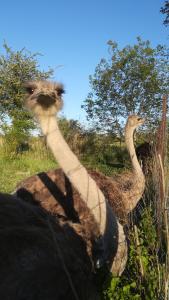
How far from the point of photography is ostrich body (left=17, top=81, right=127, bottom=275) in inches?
134

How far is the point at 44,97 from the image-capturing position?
3699 millimetres

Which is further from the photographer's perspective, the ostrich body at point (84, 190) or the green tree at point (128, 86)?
the green tree at point (128, 86)

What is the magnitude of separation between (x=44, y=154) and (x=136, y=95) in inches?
176

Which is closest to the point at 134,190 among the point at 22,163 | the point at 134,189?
the point at 134,189

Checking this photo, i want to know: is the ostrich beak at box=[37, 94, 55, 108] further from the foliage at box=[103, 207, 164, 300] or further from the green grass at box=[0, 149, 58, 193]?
the green grass at box=[0, 149, 58, 193]

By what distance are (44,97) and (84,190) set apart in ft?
2.70

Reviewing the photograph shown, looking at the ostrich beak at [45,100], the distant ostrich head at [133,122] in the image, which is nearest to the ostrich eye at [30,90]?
the ostrich beak at [45,100]

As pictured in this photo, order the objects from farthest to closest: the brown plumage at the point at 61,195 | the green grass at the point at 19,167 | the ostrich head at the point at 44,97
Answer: the green grass at the point at 19,167 → the brown plumage at the point at 61,195 → the ostrich head at the point at 44,97

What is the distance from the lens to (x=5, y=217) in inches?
107

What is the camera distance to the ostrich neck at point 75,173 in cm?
351

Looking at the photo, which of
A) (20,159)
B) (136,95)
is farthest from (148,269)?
(136,95)

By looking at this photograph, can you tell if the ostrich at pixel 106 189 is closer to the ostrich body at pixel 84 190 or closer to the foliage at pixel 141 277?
the ostrich body at pixel 84 190

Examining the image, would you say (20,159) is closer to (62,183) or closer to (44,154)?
(44,154)

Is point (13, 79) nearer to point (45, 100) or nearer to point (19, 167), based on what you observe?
point (19, 167)
